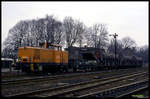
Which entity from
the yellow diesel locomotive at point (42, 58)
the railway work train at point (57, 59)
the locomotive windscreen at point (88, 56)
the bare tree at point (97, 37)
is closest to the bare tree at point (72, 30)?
the bare tree at point (97, 37)

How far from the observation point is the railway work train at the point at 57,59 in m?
21.0

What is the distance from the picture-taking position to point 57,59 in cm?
2420

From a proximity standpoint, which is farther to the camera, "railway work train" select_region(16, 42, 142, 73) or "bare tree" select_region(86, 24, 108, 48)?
"bare tree" select_region(86, 24, 108, 48)

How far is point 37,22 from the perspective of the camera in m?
61.1

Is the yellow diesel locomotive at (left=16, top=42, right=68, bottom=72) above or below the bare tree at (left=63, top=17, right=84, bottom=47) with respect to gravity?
below

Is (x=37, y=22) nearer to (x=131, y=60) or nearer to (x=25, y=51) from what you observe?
(x=131, y=60)

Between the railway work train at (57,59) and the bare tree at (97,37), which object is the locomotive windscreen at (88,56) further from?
the bare tree at (97,37)

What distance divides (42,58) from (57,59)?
2540 millimetres

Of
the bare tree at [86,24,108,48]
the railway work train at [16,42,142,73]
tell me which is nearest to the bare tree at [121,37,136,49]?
the bare tree at [86,24,108,48]

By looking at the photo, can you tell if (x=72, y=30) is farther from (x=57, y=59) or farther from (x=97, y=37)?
(x=57, y=59)

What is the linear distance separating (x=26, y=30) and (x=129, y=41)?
64614mm

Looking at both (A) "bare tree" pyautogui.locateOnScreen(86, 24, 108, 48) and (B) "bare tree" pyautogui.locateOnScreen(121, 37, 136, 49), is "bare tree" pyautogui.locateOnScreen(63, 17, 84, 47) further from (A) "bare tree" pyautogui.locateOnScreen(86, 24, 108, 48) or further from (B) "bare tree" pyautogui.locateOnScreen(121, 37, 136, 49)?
(B) "bare tree" pyautogui.locateOnScreen(121, 37, 136, 49)

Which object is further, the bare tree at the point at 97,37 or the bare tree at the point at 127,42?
the bare tree at the point at 127,42

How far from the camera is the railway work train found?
828 inches
